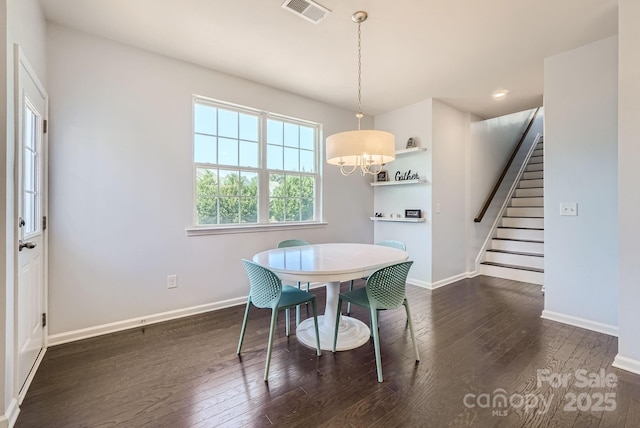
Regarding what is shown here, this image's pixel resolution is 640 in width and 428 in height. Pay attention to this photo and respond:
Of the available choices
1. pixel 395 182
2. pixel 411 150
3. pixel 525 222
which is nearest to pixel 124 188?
pixel 395 182

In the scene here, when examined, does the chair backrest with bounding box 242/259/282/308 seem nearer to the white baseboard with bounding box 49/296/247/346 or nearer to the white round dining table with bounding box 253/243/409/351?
the white round dining table with bounding box 253/243/409/351

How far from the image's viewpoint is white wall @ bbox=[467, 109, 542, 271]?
15.1ft

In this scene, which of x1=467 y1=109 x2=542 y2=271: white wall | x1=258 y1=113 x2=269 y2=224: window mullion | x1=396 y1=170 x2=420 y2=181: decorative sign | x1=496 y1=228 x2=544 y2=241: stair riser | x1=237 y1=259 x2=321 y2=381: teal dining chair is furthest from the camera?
x1=467 y1=109 x2=542 y2=271: white wall

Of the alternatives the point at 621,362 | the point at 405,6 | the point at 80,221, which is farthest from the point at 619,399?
the point at 80,221

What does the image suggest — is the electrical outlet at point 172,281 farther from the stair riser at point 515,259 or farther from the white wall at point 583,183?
the stair riser at point 515,259

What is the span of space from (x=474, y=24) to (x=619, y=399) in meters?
2.84

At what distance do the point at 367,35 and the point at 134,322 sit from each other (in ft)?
11.3

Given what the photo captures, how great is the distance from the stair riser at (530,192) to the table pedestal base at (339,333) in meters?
4.56

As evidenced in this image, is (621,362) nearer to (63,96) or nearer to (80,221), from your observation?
(80,221)

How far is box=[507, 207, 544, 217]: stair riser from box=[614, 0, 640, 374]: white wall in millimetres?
3123

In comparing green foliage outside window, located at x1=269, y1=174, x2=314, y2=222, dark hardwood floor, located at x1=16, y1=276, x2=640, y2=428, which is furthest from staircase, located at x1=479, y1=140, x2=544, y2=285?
green foliage outside window, located at x1=269, y1=174, x2=314, y2=222

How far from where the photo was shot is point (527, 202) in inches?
202

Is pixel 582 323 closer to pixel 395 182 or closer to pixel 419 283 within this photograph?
pixel 419 283

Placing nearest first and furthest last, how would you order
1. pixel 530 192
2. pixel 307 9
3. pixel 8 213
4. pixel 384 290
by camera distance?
pixel 8 213
pixel 384 290
pixel 307 9
pixel 530 192
